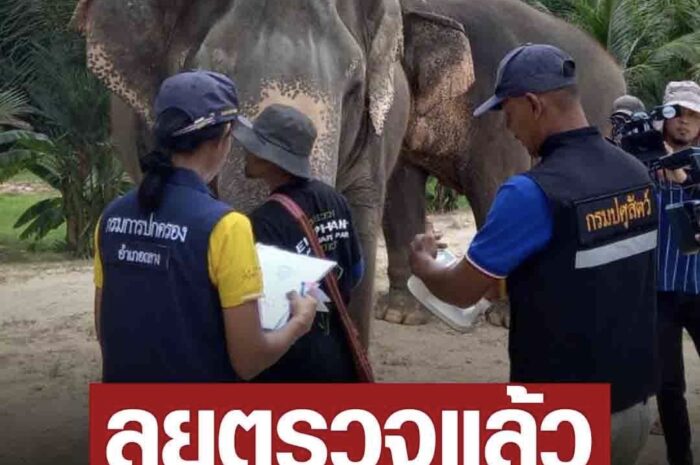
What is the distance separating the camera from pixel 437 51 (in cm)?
682

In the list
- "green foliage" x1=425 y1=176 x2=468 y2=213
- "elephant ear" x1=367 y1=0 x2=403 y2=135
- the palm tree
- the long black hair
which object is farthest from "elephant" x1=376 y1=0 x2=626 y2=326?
"green foliage" x1=425 y1=176 x2=468 y2=213

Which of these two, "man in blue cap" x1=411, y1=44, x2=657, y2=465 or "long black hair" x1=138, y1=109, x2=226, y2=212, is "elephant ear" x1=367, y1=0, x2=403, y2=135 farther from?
"long black hair" x1=138, y1=109, x2=226, y2=212

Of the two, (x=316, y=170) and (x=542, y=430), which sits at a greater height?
(x=316, y=170)

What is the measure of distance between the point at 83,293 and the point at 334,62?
586cm

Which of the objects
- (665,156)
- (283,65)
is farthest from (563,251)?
(283,65)

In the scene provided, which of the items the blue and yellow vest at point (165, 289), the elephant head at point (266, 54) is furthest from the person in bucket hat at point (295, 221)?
the elephant head at point (266, 54)

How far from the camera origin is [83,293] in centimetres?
1030

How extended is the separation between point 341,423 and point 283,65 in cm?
155

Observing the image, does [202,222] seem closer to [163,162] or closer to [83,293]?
[163,162]

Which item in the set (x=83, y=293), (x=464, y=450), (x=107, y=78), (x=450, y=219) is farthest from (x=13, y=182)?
(x=464, y=450)

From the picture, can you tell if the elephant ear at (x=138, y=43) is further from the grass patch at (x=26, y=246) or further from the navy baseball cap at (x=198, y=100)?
the grass patch at (x=26, y=246)

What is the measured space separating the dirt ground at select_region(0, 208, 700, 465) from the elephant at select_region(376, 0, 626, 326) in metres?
0.64

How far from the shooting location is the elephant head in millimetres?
4668

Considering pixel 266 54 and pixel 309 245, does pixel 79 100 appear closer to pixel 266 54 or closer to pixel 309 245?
pixel 266 54
